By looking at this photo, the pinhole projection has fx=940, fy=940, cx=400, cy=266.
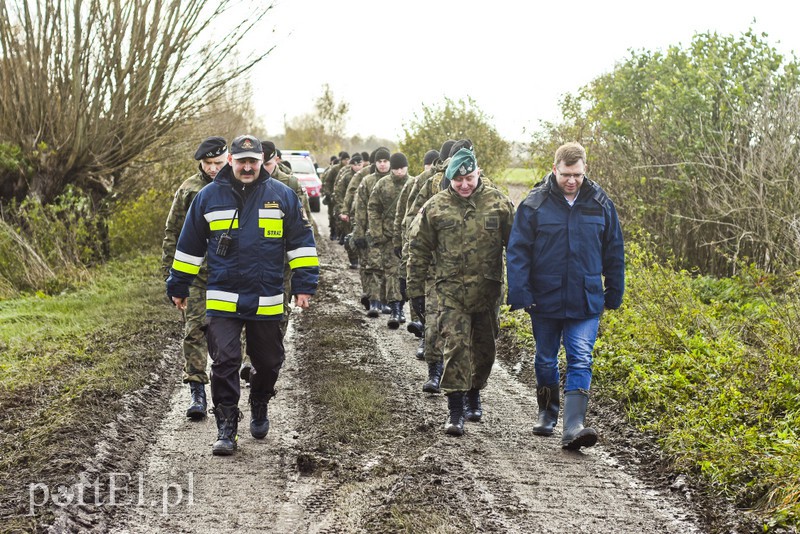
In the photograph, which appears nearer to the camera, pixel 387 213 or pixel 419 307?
pixel 419 307

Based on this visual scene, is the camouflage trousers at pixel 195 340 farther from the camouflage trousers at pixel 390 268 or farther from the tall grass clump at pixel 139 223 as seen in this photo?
the tall grass clump at pixel 139 223

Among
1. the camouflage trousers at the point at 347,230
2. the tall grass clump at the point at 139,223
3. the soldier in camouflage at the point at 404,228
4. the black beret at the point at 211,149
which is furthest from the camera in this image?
the tall grass clump at the point at 139,223

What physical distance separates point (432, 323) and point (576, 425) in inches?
62.5

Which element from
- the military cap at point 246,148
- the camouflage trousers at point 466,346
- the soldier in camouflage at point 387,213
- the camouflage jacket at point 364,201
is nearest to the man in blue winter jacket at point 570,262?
the camouflage trousers at point 466,346

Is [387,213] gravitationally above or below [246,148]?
below

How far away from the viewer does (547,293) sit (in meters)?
6.61

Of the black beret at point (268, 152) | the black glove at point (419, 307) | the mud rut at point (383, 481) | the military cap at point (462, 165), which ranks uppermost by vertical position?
the black beret at point (268, 152)

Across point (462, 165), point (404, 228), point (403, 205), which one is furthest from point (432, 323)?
point (403, 205)

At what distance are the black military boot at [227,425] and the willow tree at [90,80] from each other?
32.7 ft

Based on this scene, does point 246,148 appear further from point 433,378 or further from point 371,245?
point 371,245

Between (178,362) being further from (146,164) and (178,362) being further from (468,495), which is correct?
(146,164)

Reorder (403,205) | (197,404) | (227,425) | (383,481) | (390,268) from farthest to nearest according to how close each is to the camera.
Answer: (390,268)
(403,205)
(197,404)
(227,425)
(383,481)

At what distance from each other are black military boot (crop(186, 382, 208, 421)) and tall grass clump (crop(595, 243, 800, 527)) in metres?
3.32

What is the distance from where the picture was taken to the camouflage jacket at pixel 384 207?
12.1 metres
